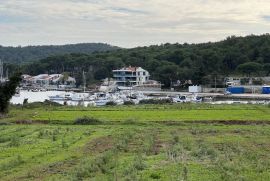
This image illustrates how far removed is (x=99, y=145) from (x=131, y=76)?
115179 mm

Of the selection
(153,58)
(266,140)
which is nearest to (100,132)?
(266,140)

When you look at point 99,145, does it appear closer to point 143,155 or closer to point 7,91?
point 143,155

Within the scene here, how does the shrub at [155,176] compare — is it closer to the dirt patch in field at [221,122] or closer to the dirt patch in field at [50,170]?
the dirt patch in field at [50,170]

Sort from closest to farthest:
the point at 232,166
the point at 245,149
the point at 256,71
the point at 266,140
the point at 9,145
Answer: the point at 232,166, the point at 245,149, the point at 9,145, the point at 266,140, the point at 256,71

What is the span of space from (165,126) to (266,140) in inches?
517

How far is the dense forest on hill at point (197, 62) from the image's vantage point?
130 metres

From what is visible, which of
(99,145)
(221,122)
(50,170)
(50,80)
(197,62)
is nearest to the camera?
(50,170)

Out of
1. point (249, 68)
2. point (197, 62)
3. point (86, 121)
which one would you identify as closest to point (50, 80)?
point (197, 62)

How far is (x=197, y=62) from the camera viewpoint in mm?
133375

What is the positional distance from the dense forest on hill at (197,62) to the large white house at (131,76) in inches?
136

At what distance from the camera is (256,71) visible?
427ft

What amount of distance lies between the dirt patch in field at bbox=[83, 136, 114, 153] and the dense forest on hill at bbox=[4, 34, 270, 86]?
318 feet

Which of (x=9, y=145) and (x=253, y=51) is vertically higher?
(x=253, y=51)

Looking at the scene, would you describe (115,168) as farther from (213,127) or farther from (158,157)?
(213,127)
